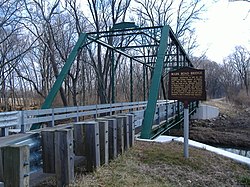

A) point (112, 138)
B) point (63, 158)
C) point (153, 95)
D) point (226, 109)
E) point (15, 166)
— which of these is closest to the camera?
point (15, 166)

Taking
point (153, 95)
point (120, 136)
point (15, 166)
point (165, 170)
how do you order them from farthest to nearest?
point (153, 95)
point (120, 136)
point (165, 170)
point (15, 166)

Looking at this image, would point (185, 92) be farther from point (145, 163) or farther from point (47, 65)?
point (47, 65)

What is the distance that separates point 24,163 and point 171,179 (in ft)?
8.61

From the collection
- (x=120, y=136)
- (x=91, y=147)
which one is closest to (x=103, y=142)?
(x=91, y=147)

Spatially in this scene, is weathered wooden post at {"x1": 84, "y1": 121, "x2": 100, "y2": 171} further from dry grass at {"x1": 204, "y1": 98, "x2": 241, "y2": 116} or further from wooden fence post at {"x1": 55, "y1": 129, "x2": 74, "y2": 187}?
dry grass at {"x1": 204, "y1": 98, "x2": 241, "y2": 116}

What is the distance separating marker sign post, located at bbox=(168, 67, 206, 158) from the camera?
21.7 ft

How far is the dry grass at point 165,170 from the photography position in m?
4.39

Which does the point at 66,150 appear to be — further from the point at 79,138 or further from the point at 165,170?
the point at 165,170

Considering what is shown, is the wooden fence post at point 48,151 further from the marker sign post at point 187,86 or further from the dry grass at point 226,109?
the dry grass at point 226,109

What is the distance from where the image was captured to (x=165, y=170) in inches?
203

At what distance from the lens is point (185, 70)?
271 inches

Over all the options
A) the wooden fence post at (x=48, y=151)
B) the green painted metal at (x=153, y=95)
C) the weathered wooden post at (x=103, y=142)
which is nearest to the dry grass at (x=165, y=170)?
the weathered wooden post at (x=103, y=142)

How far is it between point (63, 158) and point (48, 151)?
0.26 m

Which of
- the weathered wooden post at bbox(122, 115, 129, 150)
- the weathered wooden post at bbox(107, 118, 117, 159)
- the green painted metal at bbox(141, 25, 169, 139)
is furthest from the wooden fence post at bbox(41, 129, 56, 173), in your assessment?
the green painted metal at bbox(141, 25, 169, 139)
